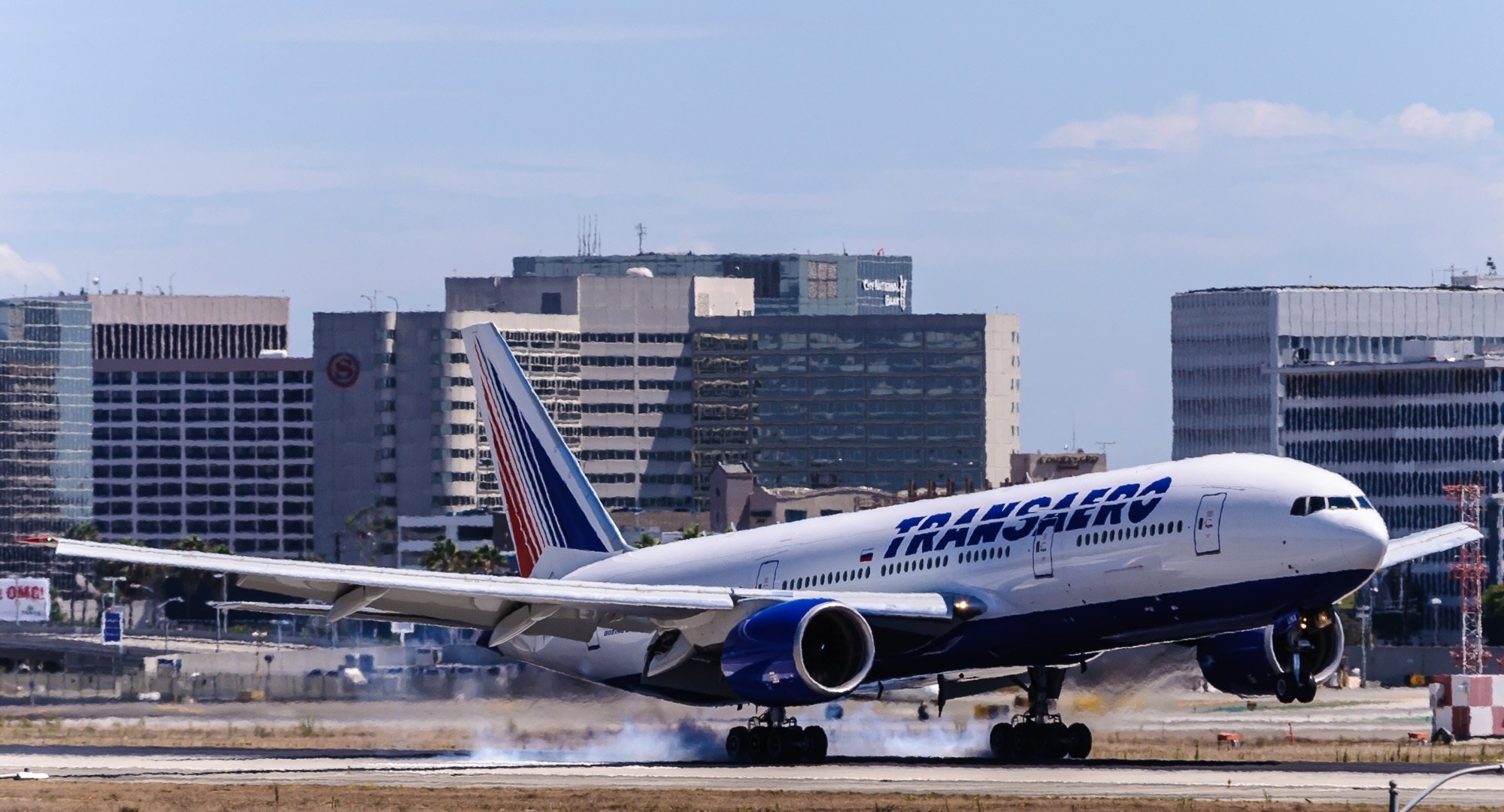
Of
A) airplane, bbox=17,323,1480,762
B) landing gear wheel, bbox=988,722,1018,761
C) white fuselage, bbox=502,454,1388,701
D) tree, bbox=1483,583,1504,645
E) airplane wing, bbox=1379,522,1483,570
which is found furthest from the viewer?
tree, bbox=1483,583,1504,645

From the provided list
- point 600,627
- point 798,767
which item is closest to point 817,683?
point 798,767

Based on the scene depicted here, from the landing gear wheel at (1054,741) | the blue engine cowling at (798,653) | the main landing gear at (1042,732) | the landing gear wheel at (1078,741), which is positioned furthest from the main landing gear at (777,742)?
the landing gear wheel at (1078,741)

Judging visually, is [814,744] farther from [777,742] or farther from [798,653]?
[798,653]

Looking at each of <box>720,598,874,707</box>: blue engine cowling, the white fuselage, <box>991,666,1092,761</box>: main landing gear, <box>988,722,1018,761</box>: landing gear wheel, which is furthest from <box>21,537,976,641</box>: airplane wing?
<box>988,722,1018,761</box>: landing gear wheel

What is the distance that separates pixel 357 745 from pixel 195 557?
14323 mm

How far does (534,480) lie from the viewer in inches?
2687

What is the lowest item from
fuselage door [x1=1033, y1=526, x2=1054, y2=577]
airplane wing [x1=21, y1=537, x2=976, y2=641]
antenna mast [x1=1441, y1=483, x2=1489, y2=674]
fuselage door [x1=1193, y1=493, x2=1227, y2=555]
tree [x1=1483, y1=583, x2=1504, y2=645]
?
tree [x1=1483, y1=583, x2=1504, y2=645]

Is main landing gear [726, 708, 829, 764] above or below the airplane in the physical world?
below

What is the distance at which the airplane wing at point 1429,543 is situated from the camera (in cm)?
6028

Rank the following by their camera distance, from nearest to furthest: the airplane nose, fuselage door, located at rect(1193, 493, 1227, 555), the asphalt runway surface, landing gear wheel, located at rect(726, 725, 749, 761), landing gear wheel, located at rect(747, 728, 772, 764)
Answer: the asphalt runway surface → the airplane nose → fuselage door, located at rect(1193, 493, 1227, 555) → landing gear wheel, located at rect(747, 728, 772, 764) → landing gear wheel, located at rect(726, 725, 749, 761)

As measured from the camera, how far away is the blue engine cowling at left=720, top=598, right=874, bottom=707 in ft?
179

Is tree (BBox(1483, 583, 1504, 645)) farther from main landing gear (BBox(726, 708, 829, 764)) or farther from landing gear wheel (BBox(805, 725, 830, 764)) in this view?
main landing gear (BBox(726, 708, 829, 764))

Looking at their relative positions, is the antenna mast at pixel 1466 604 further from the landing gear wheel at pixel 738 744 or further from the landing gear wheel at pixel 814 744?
the landing gear wheel at pixel 738 744

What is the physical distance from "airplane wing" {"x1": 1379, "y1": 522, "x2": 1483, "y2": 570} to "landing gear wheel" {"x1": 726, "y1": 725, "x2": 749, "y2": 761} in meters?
14.6
